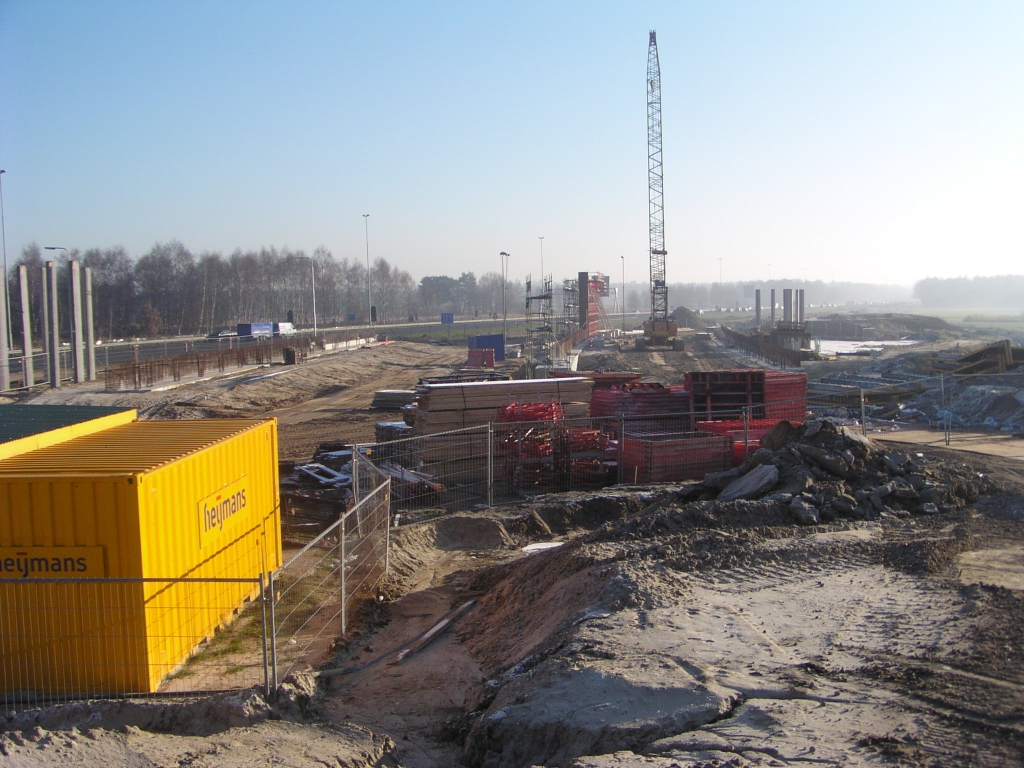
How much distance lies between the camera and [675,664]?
6.41m

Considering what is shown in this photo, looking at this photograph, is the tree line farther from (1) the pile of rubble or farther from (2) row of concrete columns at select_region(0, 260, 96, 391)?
(1) the pile of rubble

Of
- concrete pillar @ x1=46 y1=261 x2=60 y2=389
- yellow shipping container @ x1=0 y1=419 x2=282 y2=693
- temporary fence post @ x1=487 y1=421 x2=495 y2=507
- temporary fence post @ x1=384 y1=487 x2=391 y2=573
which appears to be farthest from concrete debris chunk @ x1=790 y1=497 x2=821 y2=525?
concrete pillar @ x1=46 y1=261 x2=60 y2=389

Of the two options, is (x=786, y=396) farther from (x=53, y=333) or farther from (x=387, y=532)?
(x=53, y=333)

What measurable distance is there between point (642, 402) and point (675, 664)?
1287 centimetres

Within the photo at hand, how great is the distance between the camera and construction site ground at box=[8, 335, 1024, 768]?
5.43 metres

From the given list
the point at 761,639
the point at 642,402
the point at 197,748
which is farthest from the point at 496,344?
the point at 197,748

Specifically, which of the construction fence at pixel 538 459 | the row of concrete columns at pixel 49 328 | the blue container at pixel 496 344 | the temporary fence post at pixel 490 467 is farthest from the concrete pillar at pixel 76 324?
the temporary fence post at pixel 490 467

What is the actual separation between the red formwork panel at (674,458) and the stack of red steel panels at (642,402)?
263cm

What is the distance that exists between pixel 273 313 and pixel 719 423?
9413 centimetres

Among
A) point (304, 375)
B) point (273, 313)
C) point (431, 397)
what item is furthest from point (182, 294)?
point (431, 397)

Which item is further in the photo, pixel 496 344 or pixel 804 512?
pixel 496 344

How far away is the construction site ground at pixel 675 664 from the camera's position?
17.8ft

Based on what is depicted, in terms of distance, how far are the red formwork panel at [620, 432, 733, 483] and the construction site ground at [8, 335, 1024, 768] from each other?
147 inches

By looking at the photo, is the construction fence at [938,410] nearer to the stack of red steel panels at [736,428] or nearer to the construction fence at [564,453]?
the construction fence at [564,453]
